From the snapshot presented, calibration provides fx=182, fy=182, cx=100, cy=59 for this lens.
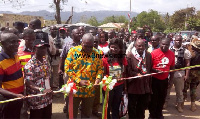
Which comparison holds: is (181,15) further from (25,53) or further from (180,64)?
(25,53)

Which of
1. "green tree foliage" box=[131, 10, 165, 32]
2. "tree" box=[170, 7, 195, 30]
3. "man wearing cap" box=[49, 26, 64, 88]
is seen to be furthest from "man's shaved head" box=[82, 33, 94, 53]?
"green tree foliage" box=[131, 10, 165, 32]

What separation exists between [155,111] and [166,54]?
4.43 feet

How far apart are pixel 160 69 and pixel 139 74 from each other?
2.04 ft

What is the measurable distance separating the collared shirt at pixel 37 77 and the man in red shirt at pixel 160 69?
2.33 metres

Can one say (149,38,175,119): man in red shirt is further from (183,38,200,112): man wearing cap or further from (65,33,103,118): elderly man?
(65,33,103,118): elderly man

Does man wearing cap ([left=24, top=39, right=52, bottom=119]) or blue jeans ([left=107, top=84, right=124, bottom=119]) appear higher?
man wearing cap ([left=24, top=39, right=52, bottom=119])

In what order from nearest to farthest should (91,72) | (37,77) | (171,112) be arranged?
(37,77)
(91,72)
(171,112)

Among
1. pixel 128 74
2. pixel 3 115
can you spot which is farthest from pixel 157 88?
pixel 3 115

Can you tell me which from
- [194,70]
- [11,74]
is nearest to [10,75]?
[11,74]

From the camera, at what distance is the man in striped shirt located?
2559mm

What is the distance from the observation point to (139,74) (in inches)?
143

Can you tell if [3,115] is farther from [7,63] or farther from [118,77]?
[118,77]

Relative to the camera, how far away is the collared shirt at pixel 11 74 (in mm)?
2551

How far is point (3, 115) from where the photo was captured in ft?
8.91
